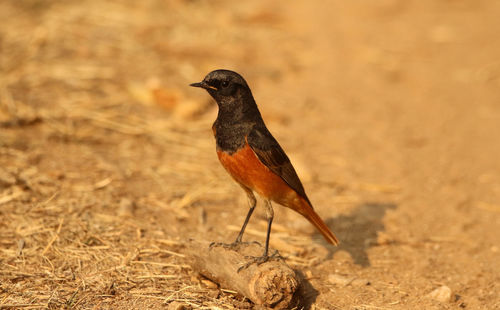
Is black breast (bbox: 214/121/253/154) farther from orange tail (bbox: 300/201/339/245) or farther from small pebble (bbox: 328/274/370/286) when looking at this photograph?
small pebble (bbox: 328/274/370/286)

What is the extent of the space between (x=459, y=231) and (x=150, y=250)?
3.56 metres

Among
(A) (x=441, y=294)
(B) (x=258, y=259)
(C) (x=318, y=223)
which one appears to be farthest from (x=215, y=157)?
(A) (x=441, y=294)

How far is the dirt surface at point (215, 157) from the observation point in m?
4.92

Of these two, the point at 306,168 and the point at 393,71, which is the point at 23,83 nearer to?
the point at 306,168

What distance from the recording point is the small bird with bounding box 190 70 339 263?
184 inches

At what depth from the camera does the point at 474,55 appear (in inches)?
476

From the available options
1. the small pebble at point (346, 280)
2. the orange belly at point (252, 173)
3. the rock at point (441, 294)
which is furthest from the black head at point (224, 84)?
the rock at point (441, 294)

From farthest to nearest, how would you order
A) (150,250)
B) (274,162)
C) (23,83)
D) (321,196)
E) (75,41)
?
(75,41) < (23,83) < (321,196) < (150,250) < (274,162)

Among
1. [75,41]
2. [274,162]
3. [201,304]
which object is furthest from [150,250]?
[75,41]

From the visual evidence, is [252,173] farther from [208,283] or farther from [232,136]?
[208,283]

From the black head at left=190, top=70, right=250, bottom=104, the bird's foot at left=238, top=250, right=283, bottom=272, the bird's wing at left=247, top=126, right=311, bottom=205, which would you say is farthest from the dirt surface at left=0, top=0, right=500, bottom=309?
the black head at left=190, top=70, right=250, bottom=104

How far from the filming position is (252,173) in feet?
15.4

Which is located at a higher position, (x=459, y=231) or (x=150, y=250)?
(x=459, y=231)

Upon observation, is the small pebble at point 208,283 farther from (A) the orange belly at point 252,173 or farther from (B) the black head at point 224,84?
(B) the black head at point 224,84
